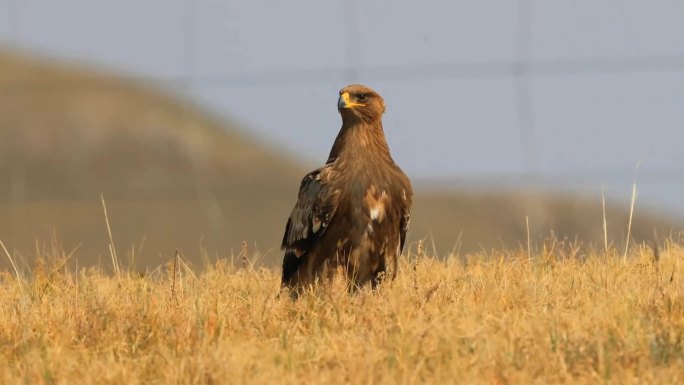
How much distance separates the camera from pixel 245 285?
9.51 m

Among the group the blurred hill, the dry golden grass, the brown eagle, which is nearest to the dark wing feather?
the brown eagle

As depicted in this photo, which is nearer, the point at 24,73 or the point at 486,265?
the point at 486,265

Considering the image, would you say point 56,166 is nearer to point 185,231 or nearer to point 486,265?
point 185,231

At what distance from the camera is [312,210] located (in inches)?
362

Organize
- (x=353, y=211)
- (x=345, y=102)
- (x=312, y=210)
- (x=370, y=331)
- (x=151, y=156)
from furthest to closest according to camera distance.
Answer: (x=151, y=156)
(x=345, y=102)
(x=312, y=210)
(x=353, y=211)
(x=370, y=331)

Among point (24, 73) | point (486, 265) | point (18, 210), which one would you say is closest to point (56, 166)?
point (24, 73)

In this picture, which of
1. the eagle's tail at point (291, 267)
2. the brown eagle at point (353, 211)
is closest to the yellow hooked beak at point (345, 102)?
the brown eagle at point (353, 211)

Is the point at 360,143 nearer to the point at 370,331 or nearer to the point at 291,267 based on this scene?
the point at 291,267

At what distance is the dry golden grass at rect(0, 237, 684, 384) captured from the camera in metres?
6.41

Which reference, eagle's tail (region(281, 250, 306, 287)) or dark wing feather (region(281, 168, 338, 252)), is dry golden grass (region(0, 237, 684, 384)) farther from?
dark wing feather (region(281, 168, 338, 252))

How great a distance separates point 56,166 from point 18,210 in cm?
3887

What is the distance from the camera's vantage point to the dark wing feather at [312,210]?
359 inches

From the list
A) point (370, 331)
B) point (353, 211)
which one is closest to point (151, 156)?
point (353, 211)

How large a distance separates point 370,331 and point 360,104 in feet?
A: 8.49
